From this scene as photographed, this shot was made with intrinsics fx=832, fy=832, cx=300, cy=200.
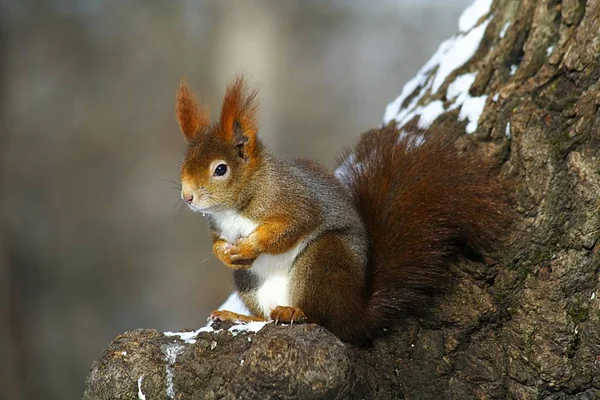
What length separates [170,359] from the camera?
1.56 meters

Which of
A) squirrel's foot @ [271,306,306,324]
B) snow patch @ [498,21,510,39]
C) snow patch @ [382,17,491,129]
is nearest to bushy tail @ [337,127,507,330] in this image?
squirrel's foot @ [271,306,306,324]

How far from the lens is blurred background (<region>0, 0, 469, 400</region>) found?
5809 millimetres

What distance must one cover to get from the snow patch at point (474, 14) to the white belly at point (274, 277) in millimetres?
1130

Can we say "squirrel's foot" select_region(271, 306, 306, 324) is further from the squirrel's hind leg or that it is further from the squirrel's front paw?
the squirrel's front paw

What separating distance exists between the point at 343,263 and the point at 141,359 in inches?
17.8

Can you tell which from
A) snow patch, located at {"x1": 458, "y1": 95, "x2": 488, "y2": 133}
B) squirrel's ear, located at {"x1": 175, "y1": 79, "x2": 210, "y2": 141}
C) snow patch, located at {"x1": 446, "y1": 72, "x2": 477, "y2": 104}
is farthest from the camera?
snow patch, located at {"x1": 446, "y1": 72, "x2": 477, "y2": 104}

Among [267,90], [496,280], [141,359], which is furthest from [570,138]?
[267,90]

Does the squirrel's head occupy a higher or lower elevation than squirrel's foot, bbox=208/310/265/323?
higher

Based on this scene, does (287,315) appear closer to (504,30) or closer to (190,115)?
(190,115)

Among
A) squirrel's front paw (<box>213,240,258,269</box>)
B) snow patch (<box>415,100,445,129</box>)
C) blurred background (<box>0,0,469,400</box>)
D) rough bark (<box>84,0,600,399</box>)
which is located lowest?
rough bark (<box>84,0,600,399</box>)

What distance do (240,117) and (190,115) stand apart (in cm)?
14

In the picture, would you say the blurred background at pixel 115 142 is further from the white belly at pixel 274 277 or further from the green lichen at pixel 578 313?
the green lichen at pixel 578 313

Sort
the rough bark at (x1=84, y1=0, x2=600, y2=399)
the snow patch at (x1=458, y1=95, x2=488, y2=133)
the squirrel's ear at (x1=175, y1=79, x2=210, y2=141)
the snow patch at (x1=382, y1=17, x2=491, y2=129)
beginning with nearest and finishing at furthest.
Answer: the rough bark at (x1=84, y1=0, x2=600, y2=399), the squirrel's ear at (x1=175, y1=79, x2=210, y2=141), the snow patch at (x1=458, y1=95, x2=488, y2=133), the snow patch at (x1=382, y1=17, x2=491, y2=129)

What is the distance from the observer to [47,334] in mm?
5840
